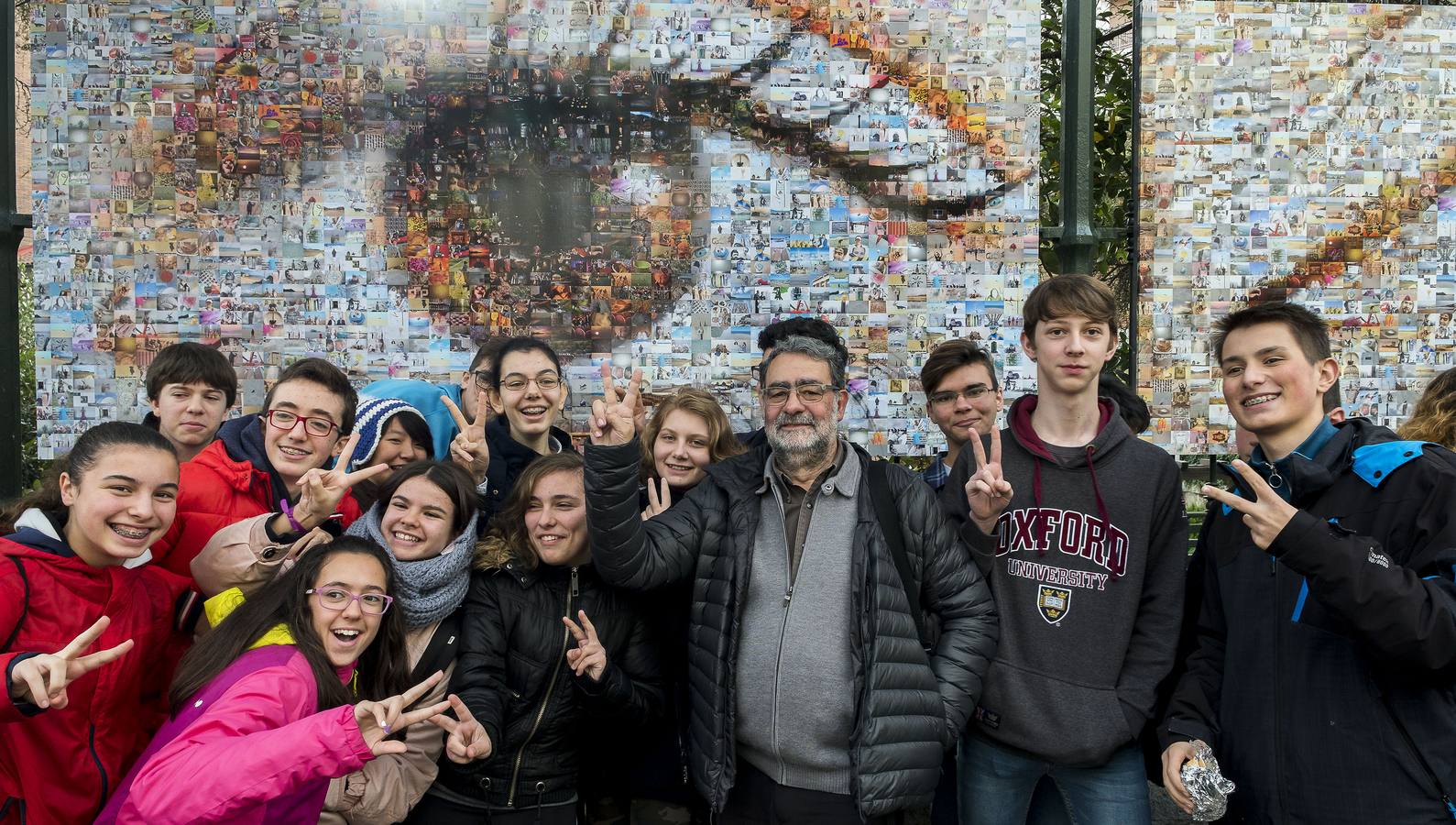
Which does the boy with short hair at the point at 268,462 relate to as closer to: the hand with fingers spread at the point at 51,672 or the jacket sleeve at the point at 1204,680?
the hand with fingers spread at the point at 51,672

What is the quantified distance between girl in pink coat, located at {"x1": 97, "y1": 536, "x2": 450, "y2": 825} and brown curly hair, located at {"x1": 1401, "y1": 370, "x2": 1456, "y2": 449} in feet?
11.0

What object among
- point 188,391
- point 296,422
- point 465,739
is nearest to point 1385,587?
point 465,739

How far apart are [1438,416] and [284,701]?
376 cm

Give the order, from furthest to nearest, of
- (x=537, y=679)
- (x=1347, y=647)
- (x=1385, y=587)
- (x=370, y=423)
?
(x=370, y=423)
(x=537, y=679)
(x=1347, y=647)
(x=1385, y=587)

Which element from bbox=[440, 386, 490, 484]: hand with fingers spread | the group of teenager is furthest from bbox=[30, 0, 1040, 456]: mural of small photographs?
the group of teenager

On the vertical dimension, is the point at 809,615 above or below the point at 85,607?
below

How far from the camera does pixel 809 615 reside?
9.42 ft

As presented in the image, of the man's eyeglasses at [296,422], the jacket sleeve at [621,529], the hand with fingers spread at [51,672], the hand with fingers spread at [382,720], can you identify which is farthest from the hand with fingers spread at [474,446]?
the hand with fingers spread at [51,672]

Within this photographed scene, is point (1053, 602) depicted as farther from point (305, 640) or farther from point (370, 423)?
point (370, 423)

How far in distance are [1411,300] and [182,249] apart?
5224mm

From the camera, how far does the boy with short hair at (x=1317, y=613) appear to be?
2.28m

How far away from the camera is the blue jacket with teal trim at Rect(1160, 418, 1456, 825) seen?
2262 millimetres

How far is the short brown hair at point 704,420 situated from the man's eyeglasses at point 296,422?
45.6 inches

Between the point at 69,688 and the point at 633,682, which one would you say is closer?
the point at 69,688
